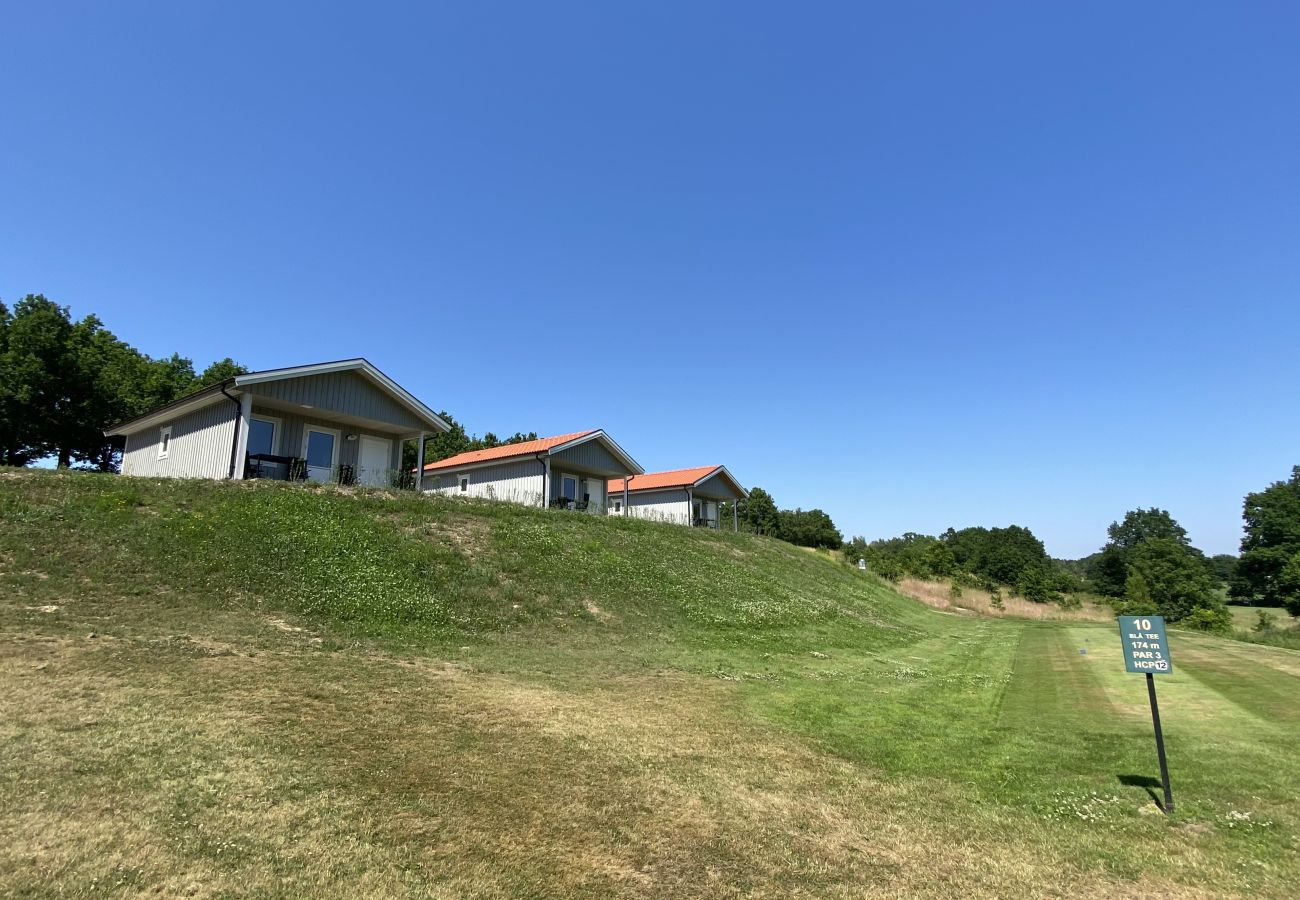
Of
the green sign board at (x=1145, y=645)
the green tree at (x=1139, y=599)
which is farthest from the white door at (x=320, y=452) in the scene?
the green tree at (x=1139, y=599)

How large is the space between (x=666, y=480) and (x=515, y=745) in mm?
38520

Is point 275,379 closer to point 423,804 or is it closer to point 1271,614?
point 423,804

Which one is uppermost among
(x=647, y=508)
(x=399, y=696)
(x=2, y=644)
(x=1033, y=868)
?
(x=647, y=508)

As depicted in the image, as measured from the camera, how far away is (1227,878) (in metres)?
4.73

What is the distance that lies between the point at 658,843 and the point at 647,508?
133ft

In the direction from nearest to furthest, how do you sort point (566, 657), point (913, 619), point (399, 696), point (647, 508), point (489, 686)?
1. point (399, 696)
2. point (489, 686)
3. point (566, 657)
4. point (913, 619)
5. point (647, 508)

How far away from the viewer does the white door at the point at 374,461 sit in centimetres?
2494

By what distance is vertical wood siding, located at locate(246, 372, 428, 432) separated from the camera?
2191 centimetres

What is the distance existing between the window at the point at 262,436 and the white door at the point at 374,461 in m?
2.97

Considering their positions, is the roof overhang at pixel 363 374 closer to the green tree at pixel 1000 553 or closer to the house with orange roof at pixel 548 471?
the house with orange roof at pixel 548 471

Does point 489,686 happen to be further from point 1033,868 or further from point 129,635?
point 1033,868

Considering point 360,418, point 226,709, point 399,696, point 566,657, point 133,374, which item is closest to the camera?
point 226,709

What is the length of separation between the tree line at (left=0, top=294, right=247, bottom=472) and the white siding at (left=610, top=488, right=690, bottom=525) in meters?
30.7

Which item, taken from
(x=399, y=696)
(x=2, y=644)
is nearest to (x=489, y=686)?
(x=399, y=696)
